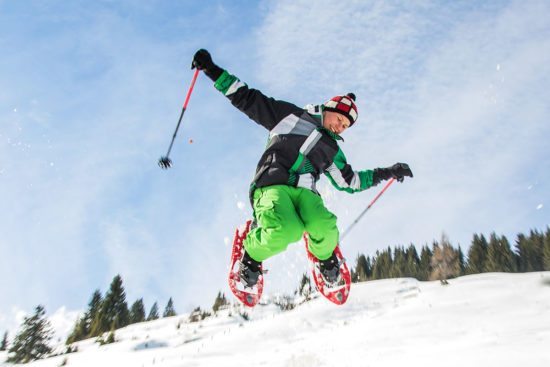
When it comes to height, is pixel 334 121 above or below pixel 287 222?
above

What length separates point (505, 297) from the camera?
11531 millimetres

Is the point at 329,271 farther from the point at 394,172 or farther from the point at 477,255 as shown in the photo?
the point at 477,255

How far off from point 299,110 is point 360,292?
15209 mm

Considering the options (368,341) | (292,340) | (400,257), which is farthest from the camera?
(400,257)

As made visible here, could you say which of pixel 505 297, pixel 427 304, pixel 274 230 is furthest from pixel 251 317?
pixel 274 230

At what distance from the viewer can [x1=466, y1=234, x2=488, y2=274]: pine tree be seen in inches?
2446

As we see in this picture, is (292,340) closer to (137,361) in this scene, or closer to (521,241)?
(137,361)

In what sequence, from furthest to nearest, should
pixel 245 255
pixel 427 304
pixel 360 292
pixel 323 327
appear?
1. pixel 360 292
2. pixel 427 304
3. pixel 323 327
4. pixel 245 255

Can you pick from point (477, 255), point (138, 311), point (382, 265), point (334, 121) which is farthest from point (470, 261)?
point (334, 121)

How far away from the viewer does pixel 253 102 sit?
4.87 m

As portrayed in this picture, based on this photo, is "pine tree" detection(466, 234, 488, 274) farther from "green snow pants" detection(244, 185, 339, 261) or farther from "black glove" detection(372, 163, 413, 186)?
"green snow pants" detection(244, 185, 339, 261)

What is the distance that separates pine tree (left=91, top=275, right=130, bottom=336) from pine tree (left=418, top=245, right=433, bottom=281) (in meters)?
48.1

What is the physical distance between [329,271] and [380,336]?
3.64 meters

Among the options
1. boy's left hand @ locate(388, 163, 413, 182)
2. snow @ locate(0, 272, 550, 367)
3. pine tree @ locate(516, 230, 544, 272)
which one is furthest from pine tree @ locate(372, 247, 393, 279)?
boy's left hand @ locate(388, 163, 413, 182)
